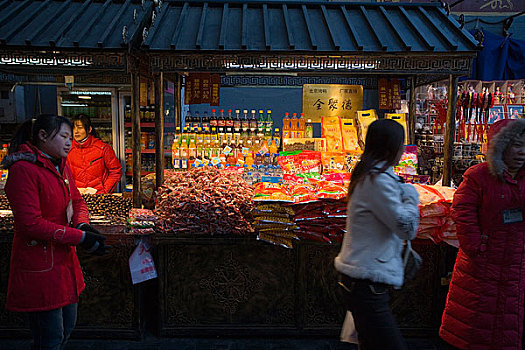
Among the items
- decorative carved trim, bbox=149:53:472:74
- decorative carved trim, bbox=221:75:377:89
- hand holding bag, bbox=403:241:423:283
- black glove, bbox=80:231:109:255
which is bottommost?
hand holding bag, bbox=403:241:423:283

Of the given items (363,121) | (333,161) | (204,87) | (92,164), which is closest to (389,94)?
(363,121)

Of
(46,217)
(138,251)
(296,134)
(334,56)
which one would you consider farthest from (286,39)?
(46,217)

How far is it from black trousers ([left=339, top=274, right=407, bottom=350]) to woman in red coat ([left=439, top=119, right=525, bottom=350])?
89cm

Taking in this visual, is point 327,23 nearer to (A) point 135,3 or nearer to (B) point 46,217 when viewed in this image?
(A) point 135,3

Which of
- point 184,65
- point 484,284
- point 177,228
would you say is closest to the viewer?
point 484,284

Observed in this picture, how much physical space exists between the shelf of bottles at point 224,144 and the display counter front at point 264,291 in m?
1.11

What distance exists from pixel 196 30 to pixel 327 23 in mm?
1235

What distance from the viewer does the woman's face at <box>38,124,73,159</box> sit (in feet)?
7.23

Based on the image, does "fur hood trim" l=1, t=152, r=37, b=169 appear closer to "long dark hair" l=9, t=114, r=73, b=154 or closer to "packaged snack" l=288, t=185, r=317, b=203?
"long dark hair" l=9, t=114, r=73, b=154

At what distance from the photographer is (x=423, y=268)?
3299mm

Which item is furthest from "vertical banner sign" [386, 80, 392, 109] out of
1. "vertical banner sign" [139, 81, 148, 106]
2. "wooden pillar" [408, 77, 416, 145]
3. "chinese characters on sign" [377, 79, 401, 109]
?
"vertical banner sign" [139, 81, 148, 106]

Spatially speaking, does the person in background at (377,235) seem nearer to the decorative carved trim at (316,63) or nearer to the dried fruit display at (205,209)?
the dried fruit display at (205,209)

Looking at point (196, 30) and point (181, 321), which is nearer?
point (181, 321)

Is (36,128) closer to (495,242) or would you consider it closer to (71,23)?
(71,23)
